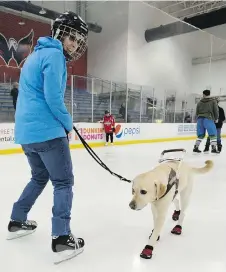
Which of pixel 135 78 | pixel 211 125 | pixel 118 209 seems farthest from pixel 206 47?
pixel 118 209

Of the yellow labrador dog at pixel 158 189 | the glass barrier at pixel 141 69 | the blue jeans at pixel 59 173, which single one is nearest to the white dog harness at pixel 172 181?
the yellow labrador dog at pixel 158 189

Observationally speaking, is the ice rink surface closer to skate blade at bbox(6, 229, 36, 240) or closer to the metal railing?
skate blade at bbox(6, 229, 36, 240)

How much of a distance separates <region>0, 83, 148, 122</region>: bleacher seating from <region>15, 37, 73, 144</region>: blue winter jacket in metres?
5.09

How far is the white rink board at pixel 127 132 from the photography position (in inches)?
238

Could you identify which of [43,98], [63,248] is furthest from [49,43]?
[63,248]

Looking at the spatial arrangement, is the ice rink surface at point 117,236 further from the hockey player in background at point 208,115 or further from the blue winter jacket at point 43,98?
the hockey player in background at point 208,115

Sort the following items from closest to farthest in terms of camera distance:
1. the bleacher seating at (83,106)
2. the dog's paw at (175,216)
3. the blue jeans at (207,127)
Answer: the dog's paw at (175,216) < the blue jeans at (207,127) < the bleacher seating at (83,106)

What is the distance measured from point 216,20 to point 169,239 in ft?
45.8

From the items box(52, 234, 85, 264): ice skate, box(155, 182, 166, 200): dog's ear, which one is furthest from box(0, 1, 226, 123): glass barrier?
box(155, 182, 166, 200): dog's ear

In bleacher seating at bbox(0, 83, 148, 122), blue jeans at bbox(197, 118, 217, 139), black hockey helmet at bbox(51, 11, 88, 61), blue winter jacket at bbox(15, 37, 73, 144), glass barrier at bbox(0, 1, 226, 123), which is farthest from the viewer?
glass barrier at bbox(0, 1, 226, 123)

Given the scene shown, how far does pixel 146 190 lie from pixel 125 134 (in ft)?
24.3

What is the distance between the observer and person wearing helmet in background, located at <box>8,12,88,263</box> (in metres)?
1.41

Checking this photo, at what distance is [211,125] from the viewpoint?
5.97 meters

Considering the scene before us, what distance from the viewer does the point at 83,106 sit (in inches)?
308
